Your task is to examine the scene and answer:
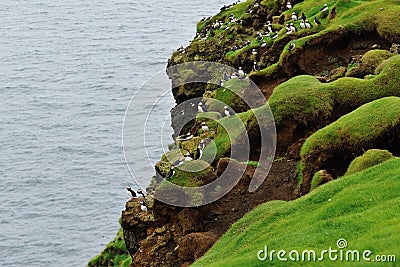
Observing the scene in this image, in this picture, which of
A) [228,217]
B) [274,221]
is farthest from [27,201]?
[274,221]

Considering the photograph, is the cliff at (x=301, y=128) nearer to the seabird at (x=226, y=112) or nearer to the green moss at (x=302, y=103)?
the green moss at (x=302, y=103)

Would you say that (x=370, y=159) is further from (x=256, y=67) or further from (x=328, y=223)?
(x=256, y=67)

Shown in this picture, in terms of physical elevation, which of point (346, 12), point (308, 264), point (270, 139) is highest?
point (346, 12)

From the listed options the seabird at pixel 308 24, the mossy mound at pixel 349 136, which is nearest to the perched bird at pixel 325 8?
the seabird at pixel 308 24

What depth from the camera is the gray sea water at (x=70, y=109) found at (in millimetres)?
64938

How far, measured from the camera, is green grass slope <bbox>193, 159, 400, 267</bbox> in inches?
645

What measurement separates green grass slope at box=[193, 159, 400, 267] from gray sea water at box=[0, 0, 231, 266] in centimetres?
3868

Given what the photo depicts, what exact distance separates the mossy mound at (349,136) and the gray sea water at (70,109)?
36935mm

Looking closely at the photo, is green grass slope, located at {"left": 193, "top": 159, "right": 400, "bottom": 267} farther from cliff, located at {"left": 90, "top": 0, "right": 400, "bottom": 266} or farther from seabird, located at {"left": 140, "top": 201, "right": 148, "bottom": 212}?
seabird, located at {"left": 140, "top": 201, "right": 148, "bottom": 212}

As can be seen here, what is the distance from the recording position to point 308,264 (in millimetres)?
15734

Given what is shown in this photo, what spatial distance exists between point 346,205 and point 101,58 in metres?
96.6

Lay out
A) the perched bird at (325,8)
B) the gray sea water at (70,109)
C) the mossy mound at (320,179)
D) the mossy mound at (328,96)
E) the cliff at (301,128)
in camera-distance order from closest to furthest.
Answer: the mossy mound at (320,179)
the cliff at (301,128)
the mossy mound at (328,96)
the perched bird at (325,8)
the gray sea water at (70,109)

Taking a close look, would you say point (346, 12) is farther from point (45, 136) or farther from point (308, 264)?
point (45, 136)

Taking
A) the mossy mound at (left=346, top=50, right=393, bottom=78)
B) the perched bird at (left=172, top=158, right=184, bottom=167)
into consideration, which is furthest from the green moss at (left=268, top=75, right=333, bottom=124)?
the perched bird at (left=172, top=158, right=184, bottom=167)
